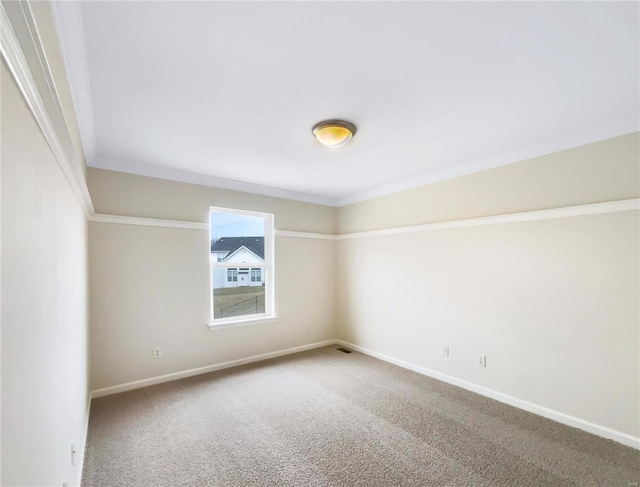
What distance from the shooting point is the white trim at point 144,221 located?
123 inches

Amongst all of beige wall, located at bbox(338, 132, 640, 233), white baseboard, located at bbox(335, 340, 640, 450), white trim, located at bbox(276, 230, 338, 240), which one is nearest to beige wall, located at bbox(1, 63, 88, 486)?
white trim, located at bbox(276, 230, 338, 240)

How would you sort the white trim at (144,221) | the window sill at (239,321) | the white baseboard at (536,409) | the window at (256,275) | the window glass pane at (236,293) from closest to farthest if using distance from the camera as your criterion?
Result: 1. the white baseboard at (536,409)
2. the white trim at (144,221)
3. the window sill at (239,321)
4. the window glass pane at (236,293)
5. the window at (256,275)

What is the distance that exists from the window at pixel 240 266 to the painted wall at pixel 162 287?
0.14 metres

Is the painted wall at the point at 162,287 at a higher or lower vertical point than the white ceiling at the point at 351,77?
lower

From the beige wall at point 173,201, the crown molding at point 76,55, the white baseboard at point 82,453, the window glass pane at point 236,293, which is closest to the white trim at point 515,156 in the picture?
the beige wall at point 173,201

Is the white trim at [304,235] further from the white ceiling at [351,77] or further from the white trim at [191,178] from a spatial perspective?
the white ceiling at [351,77]

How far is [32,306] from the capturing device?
982mm

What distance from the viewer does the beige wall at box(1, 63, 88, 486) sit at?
0.75m

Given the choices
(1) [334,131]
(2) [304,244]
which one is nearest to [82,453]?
(1) [334,131]

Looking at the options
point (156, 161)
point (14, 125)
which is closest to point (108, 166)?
point (156, 161)

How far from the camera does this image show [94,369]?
3059 millimetres

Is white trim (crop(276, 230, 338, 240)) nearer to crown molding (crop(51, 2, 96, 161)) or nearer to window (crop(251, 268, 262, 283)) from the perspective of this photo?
window (crop(251, 268, 262, 283))

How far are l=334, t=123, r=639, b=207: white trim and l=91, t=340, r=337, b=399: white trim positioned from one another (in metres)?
2.53

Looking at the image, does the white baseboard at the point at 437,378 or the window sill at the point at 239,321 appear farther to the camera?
the window sill at the point at 239,321
